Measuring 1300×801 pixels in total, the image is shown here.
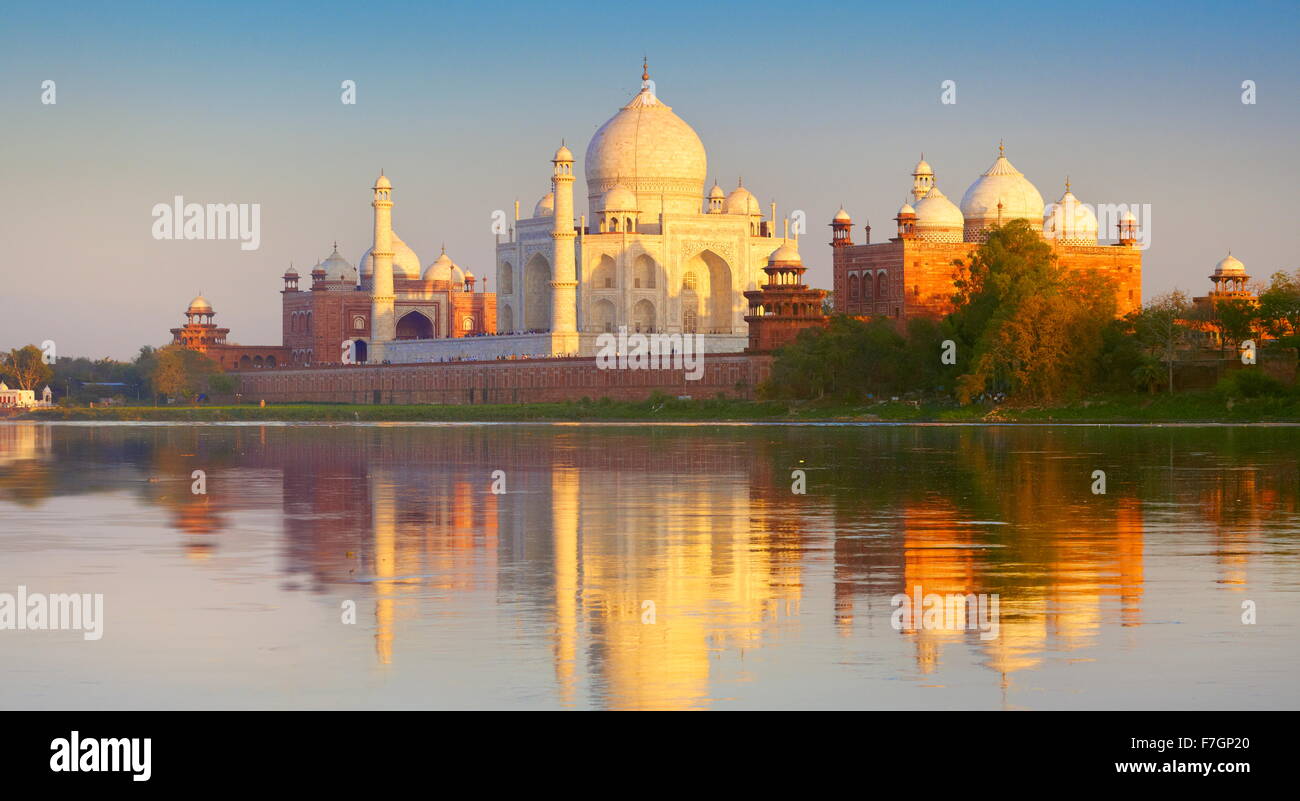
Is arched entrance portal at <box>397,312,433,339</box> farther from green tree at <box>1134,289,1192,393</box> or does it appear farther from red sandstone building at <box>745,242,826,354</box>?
green tree at <box>1134,289,1192,393</box>

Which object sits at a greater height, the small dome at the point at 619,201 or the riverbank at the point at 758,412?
the small dome at the point at 619,201

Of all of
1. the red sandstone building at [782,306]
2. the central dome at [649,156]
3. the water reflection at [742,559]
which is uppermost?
the central dome at [649,156]

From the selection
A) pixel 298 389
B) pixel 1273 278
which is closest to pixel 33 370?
pixel 298 389

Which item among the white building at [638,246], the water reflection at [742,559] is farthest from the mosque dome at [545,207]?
the water reflection at [742,559]

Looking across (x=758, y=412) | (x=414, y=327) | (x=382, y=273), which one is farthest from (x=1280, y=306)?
(x=414, y=327)

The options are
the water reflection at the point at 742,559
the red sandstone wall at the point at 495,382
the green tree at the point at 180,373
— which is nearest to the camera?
the water reflection at the point at 742,559

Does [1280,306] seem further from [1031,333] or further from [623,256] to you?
[623,256]

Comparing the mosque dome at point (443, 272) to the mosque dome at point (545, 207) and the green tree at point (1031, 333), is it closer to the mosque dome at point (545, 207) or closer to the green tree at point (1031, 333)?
the mosque dome at point (545, 207)

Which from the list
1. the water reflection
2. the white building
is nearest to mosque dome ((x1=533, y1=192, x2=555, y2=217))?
the white building
